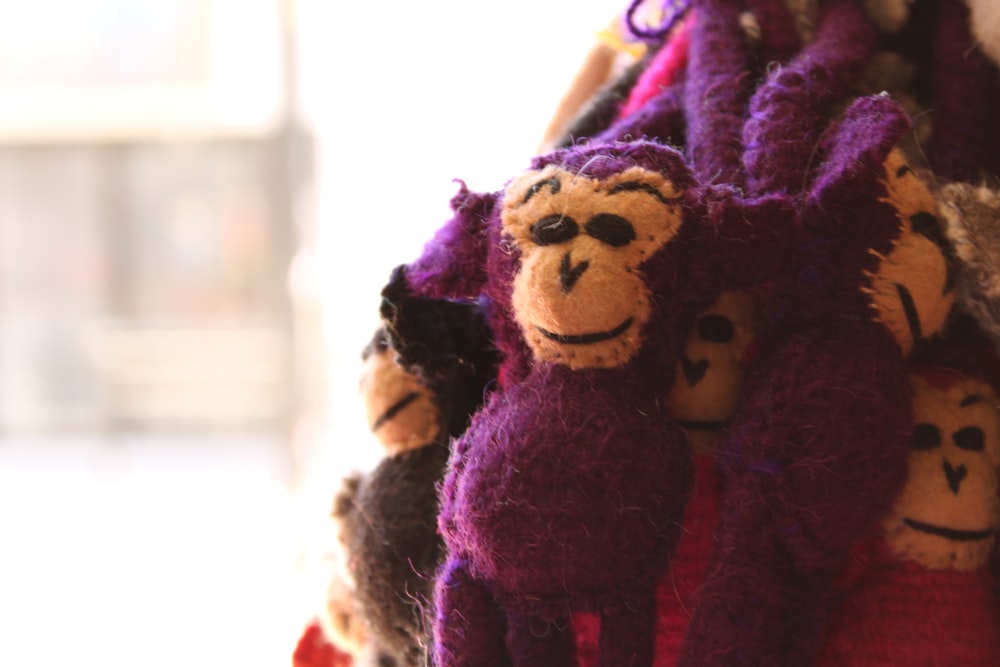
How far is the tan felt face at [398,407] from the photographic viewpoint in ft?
1.20

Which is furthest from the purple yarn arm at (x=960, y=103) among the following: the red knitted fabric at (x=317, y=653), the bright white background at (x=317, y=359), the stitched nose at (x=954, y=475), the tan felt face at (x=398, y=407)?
the bright white background at (x=317, y=359)

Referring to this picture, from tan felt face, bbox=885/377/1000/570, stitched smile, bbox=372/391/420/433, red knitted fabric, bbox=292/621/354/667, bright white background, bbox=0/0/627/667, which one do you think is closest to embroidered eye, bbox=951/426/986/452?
tan felt face, bbox=885/377/1000/570

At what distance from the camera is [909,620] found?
292mm

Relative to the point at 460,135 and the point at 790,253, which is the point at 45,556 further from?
the point at 790,253

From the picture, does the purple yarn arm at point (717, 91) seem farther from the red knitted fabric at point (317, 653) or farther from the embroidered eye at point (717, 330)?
the red knitted fabric at point (317, 653)

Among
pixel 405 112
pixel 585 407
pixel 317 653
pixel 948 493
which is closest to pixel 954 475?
pixel 948 493

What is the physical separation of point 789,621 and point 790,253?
12 centimetres

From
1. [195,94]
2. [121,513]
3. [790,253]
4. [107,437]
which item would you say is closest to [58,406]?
[107,437]

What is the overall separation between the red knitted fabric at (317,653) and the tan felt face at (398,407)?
0.14m

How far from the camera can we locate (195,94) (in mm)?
1777

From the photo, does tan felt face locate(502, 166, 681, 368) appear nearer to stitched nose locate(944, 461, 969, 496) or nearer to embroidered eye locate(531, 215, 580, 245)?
embroidered eye locate(531, 215, 580, 245)

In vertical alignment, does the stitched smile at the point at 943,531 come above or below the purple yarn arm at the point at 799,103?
below

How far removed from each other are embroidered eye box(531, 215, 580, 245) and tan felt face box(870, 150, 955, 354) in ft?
0.32

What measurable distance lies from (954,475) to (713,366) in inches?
3.4
